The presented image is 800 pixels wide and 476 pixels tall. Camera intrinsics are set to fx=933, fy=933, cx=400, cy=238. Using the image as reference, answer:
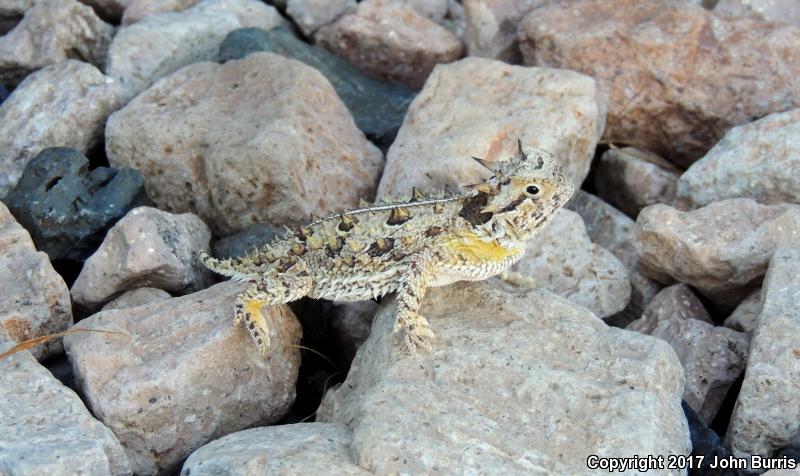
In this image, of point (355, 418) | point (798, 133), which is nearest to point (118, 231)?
point (355, 418)

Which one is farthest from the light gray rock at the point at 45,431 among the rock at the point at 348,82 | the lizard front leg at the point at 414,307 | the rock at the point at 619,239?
the rock at the point at 348,82

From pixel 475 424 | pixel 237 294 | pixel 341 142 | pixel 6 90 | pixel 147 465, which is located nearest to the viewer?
pixel 475 424

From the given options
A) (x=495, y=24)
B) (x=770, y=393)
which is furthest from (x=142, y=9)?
(x=770, y=393)

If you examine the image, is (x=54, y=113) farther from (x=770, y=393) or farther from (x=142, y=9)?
(x=770, y=393)

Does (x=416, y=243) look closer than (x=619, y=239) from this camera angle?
Yes

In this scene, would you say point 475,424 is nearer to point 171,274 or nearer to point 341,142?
point 171,274
